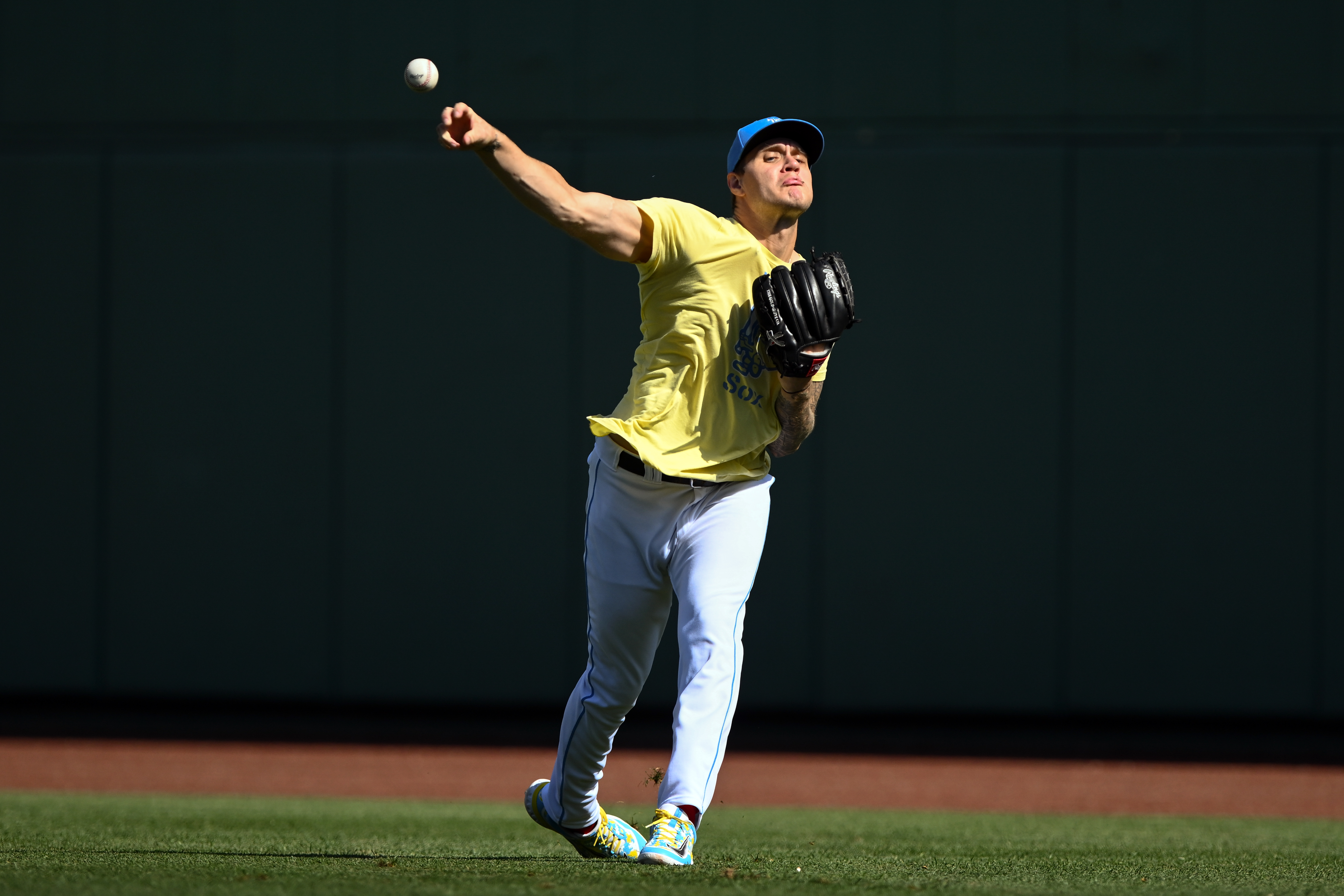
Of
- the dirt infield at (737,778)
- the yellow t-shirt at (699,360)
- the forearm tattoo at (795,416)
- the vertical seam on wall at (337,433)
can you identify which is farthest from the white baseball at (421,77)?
the vertical seam on wall at (337,433)

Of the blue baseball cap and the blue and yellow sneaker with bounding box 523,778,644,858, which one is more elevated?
the blue baseball cap

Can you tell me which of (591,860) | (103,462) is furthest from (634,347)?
(591,860)

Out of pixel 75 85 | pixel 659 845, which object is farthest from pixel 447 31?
pixel 659 845

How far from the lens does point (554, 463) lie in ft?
32.0

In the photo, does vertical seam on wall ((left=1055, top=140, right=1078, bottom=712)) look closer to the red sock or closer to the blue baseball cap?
the blue baseball cap

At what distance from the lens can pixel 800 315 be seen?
3344 millimetres

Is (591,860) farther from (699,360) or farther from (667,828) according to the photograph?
(699,360)

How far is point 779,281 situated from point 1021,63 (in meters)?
6.92

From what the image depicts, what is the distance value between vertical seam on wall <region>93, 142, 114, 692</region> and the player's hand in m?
7.73

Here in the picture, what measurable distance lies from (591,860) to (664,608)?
0.77 m

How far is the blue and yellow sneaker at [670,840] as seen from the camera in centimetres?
326

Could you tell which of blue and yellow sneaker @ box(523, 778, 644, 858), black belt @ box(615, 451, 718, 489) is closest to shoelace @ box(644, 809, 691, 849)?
blue and yellow sneaker @ box(523, 778, 644, 858)

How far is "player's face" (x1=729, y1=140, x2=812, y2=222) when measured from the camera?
3.62 metres

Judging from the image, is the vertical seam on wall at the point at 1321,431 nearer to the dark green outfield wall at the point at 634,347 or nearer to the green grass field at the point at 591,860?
the dark green outfield wall at the point at 634,347
